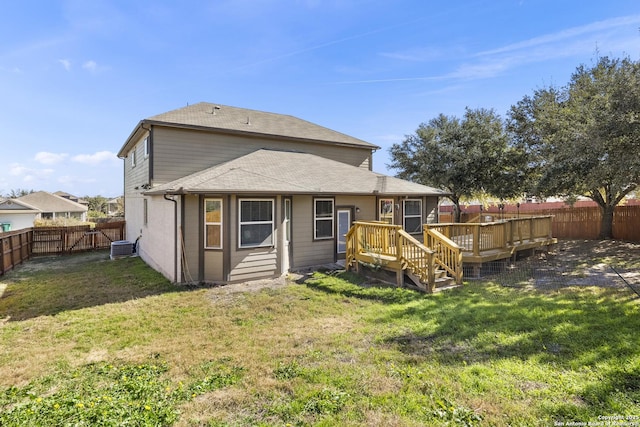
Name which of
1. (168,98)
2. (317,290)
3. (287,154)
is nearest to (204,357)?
(317,290)

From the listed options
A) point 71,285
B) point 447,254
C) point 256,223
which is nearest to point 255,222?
point 256,223

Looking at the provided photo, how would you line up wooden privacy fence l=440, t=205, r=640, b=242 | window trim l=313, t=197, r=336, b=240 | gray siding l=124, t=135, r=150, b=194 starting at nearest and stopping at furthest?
window trim l=313, t=197, r=336, b=240
gray siding l=124, t=135, r=150, b=194
wooden privacy fence l=440, t=205, r=640, b=242

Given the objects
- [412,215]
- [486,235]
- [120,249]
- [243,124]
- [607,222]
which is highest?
[243,124]

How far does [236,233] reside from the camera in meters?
8.38

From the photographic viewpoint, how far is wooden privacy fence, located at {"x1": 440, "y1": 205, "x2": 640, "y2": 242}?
1473cm

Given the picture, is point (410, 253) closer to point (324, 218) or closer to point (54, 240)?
point (324, 218)

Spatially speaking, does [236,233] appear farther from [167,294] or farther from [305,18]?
[305,18]

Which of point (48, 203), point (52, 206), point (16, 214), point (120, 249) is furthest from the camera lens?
point (48, 203)

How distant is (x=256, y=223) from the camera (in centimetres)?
871

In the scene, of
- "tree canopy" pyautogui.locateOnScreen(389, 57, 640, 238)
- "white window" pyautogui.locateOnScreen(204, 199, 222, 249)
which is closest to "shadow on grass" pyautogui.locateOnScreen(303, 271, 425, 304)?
"white window" pyautogui.locateOnScreen(204, 199, 222, 249)

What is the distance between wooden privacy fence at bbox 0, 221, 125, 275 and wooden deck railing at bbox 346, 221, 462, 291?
12.5 m

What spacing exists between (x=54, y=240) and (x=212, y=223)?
11.5 m

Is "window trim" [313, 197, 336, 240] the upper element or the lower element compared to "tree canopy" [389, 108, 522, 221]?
lower

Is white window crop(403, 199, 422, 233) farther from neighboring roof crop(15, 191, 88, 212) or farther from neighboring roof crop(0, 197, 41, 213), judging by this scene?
neighboring roof crop(15, 191, 88, 212)
